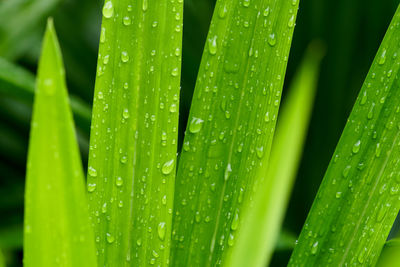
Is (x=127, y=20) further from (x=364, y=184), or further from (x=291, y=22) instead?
(x=364, y=184)

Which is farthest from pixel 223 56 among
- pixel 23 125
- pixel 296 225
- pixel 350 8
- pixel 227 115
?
pixel 23 125

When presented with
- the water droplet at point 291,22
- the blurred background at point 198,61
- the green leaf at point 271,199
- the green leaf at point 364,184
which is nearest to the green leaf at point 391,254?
the green leaf at point 364,184

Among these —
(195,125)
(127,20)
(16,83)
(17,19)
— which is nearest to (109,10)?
(127,20)

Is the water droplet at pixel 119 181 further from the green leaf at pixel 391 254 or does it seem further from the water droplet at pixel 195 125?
the green leaf at pixel 391 254

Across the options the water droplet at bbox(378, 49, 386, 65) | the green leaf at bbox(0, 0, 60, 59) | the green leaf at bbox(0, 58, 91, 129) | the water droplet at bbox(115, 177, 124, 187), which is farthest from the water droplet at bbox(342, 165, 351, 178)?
the green leaf at bbox(0, 0, 60, 59)

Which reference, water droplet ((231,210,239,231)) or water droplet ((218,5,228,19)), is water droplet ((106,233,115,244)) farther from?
water droplet ((218,5,228,19))
